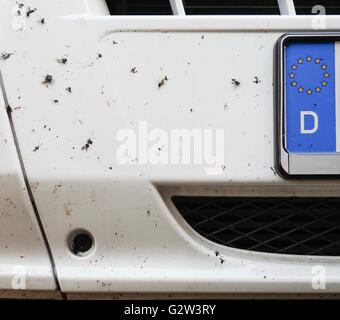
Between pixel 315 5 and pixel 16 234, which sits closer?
pixel 16 234

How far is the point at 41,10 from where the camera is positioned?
1.21 meters

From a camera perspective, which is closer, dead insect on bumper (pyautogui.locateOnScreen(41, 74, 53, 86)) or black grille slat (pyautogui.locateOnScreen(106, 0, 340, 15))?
dead insect on bumper (pyautogui.locateOnScreen(41, 74, 53, 86))

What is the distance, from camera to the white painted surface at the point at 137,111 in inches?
46.6

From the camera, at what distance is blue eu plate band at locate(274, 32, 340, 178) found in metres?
1.16

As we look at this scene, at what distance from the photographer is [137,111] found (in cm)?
118

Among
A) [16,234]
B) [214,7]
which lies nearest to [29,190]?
[16,234]

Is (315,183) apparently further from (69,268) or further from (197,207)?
(69,268)

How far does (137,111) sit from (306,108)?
0.37 meters

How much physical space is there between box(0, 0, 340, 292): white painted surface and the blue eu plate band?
3 cm

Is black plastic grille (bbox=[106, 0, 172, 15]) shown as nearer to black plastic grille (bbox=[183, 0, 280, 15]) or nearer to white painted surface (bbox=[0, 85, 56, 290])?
black plastic grille (bbox=[183, 0, 280, 15])

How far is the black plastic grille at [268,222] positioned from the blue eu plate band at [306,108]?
0.13 metres

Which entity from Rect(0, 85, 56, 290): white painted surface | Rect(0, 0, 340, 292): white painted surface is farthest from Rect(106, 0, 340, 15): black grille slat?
Rect(0, 85, 56, 290): white painted surface

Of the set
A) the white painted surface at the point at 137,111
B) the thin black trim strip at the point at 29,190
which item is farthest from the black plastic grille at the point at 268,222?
the thin black trim strip at the point at 29,190

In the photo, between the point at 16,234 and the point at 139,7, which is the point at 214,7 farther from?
the point at 16,234
